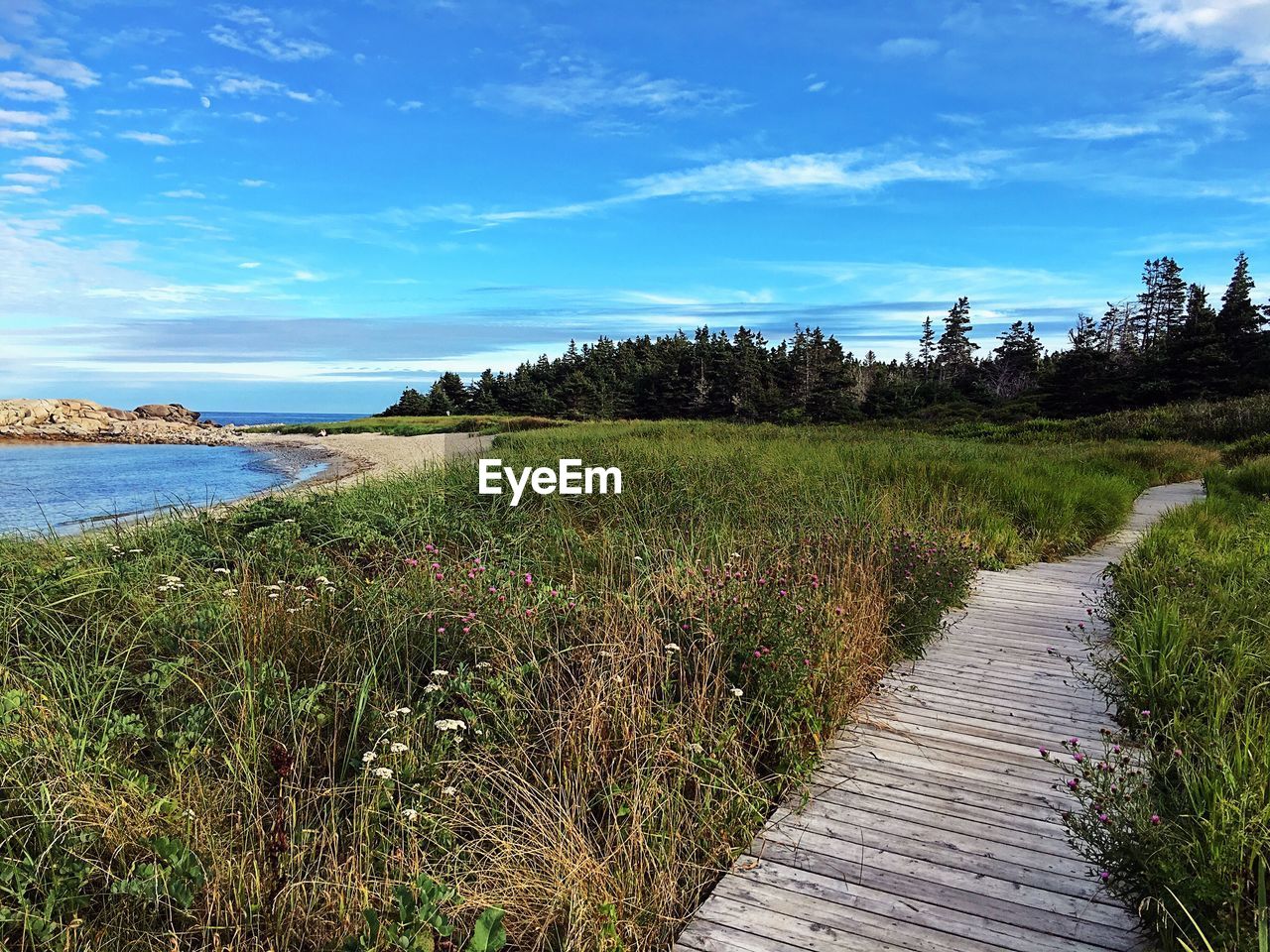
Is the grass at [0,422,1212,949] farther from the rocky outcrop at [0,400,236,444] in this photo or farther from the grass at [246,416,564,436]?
the rocky outcrop at [0,400,236,444]

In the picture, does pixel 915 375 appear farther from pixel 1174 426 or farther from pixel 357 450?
pixel 357 450

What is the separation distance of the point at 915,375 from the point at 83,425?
201 feet

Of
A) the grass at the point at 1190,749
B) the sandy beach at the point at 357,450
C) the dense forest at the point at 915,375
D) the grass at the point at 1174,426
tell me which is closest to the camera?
the grass at the point at 1190,749

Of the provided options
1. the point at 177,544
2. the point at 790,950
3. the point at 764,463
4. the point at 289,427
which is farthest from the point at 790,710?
the point at 289,427

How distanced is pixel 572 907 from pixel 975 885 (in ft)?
4.76

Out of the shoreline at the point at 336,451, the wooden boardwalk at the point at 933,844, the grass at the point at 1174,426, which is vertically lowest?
the wooden boardwalk at the point at 933,844

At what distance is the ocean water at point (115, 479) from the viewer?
510 inches

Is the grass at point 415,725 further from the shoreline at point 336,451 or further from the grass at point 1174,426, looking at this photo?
the grass at point 1174,426

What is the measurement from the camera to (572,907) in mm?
2148

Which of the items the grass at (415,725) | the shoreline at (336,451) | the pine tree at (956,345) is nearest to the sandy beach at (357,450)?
the shoreline at (336,451)

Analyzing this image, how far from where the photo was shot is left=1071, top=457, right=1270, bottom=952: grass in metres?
2.06

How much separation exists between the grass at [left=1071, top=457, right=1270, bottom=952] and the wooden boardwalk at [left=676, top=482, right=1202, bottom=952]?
0.21 metres

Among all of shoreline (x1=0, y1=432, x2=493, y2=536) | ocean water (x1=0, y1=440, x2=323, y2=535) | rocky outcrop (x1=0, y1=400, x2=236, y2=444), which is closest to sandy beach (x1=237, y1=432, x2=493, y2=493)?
shoreline (x1=0, y1=432, x2=493, y2=536)

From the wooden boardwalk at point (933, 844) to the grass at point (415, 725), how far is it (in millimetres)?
184
